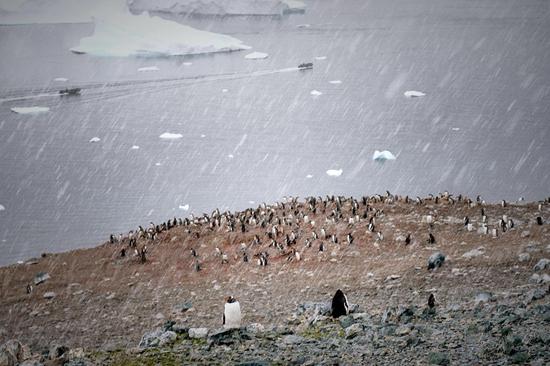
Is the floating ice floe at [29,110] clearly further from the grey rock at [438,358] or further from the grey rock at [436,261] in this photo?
the grey rock at [438,358]

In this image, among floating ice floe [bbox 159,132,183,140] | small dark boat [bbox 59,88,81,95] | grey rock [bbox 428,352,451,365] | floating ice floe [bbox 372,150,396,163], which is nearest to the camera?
grey rock [bbox 428,352,451,365]

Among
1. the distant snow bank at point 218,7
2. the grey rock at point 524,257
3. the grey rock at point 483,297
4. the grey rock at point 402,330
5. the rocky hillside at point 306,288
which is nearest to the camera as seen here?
the rocky hillside at point 306,288

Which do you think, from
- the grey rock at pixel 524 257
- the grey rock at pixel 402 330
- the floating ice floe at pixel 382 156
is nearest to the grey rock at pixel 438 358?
the grey rock at pixel 402 330

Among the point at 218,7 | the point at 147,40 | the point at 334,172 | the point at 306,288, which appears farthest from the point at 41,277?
the point at 218,7

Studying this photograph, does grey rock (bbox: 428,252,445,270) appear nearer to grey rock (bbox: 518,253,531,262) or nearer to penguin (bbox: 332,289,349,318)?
grey rock (bbox: 518,253,531,262)

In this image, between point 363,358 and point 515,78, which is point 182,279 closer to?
point 363,358

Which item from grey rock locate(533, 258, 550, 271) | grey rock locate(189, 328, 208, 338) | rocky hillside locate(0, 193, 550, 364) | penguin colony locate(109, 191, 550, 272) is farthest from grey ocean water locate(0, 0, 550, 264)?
grey rock locate(189, 328, 208, 338)
